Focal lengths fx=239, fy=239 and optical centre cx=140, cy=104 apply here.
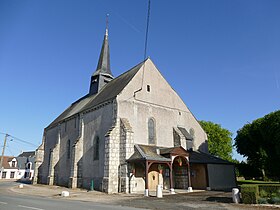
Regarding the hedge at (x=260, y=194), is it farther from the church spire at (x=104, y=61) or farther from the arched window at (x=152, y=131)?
the church spire at (x=104, y=61)

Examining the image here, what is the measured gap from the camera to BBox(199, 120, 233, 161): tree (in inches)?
1706

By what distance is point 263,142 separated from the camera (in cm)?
2936

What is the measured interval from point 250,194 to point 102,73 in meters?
22.8

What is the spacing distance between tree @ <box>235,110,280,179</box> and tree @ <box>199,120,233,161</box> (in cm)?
837

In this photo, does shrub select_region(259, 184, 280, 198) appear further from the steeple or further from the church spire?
the church spire

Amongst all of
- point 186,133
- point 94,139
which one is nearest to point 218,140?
point 186,133

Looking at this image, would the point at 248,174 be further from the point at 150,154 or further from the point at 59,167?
the point at 59,167

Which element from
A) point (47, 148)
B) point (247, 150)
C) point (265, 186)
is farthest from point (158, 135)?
point (47, 148)

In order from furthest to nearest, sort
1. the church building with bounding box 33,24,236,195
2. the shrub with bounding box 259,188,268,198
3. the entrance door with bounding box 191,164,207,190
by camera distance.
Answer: the entrance door with bounding box 191,164,207,190
the church building with bounding box 33,24,236,195
the shrub with bounding box 259,188,268,198

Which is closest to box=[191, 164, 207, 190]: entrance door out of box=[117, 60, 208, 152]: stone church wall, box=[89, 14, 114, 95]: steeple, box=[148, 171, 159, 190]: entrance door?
box=[117, 60, 208, 152]: stone church wall

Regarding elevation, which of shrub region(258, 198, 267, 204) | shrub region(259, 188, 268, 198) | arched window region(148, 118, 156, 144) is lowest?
shrub region(258, 198, 267, 204)

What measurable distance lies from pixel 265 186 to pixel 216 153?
102 feet

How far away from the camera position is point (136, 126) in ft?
72.3

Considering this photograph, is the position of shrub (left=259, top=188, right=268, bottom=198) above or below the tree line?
below
